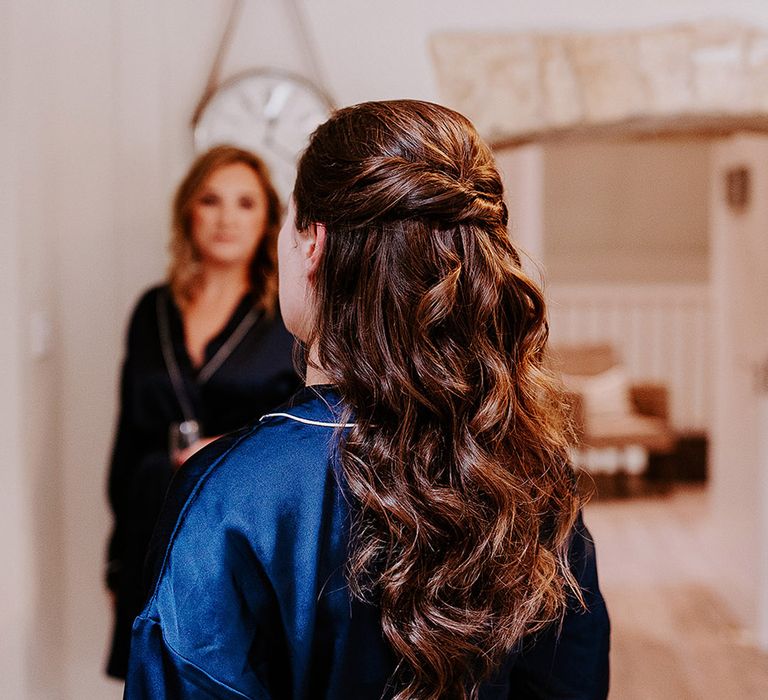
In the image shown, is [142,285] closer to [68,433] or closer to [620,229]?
[68,433]

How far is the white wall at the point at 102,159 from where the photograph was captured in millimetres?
2553

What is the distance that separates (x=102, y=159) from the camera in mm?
2662

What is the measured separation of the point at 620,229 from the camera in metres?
6.41

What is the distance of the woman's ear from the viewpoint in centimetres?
101

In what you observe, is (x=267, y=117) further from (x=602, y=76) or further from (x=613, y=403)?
(x=613, y=403)

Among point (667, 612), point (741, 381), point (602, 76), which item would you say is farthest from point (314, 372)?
point (667, 612)

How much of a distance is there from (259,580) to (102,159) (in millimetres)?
1951

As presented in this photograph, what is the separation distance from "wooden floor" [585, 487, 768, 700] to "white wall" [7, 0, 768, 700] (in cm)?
183

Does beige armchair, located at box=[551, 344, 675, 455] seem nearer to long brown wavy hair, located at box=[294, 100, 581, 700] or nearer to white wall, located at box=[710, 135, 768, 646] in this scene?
white wall, located at box=[710, 135, 768, 646]

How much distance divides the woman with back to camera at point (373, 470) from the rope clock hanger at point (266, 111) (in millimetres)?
1665

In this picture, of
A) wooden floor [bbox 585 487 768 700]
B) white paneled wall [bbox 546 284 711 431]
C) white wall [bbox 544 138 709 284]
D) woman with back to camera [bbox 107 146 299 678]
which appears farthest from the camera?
white wall [bbox 544 138 709 284]

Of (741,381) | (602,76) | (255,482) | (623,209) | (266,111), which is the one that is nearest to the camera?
(255,482)

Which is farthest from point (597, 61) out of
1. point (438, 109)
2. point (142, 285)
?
point (438, 109)

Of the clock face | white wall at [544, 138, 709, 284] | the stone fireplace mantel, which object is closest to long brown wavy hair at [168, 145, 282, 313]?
the clock face
